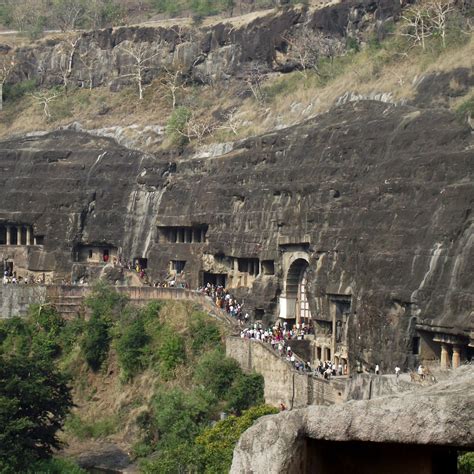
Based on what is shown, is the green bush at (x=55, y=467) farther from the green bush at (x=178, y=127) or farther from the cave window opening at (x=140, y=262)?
the green bush at (x=178, y=127)

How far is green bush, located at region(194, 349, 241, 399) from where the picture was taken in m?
50.1

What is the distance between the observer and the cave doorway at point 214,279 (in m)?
62.1

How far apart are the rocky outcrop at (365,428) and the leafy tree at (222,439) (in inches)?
1208

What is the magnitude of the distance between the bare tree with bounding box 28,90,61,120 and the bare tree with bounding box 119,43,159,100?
481cm

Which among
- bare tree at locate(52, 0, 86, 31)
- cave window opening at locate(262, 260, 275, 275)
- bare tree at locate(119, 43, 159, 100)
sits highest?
bare tree at locate(52, 0, 86, 31)

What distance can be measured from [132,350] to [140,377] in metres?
1.23

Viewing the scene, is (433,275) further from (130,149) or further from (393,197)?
(130,149)

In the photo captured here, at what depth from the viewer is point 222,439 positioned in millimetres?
42250

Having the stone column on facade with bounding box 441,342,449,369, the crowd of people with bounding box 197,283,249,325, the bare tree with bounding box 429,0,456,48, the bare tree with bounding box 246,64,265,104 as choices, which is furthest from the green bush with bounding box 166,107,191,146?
the stone column on facade with bounding box 441,342,449,369

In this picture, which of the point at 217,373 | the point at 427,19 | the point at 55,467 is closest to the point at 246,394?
the point at 217,373

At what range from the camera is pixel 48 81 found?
8956 cm

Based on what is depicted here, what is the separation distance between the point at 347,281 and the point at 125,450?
11535mm

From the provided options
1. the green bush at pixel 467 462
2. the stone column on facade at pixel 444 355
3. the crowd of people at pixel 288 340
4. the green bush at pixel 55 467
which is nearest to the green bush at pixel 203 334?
the crowd of people at pixel 288 340

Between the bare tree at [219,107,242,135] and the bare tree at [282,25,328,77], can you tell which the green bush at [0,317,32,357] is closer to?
the bare tree at [219,107,242,135]
